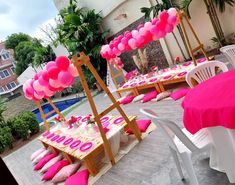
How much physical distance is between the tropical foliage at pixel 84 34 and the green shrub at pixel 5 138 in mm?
4293

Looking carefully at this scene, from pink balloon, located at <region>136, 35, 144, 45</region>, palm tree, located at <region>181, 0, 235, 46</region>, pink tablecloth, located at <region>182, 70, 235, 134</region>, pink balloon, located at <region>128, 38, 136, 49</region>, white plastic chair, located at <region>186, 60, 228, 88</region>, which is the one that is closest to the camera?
pink tablecloth, located at <region>182, 70, 235, 134</region>

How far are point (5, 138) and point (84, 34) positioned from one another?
17.6 feet

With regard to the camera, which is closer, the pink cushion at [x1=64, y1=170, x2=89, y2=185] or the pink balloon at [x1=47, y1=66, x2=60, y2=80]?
the pink cushion at [x1=64, y1=170, x2=89, y2=185]

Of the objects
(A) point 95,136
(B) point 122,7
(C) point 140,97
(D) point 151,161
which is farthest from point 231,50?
(B) point 122,7

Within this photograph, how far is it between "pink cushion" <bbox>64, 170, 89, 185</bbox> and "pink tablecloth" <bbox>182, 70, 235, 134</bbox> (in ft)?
6.70

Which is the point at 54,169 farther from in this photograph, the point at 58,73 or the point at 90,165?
the point at 58,73

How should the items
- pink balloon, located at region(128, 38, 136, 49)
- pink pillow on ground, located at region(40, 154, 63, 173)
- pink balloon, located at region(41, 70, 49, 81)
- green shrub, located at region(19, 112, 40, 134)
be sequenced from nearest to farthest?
pink balloon, located at region(41, 70, 49, 81)
pink pillow on ground, located at region(40, 154, 63, 173)
pink balloon, located at region(128, 38, 136, 49)
green shrub, located at region(19, 112, 40, 134)

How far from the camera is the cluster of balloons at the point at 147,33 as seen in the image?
5215 millimetres

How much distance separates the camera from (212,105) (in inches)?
85.2

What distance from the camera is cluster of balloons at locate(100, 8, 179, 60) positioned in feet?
17.1

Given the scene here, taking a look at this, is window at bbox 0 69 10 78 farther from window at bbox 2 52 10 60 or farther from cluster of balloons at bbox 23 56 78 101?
cluster of balloons at bbox 23 56 78 101

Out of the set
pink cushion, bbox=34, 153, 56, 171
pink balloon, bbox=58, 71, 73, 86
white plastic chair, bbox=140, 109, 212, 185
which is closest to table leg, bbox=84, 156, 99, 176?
pink balloon, bbox=58, 71, 73, 86

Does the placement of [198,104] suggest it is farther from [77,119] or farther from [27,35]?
[27,35]

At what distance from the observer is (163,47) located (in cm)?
907
